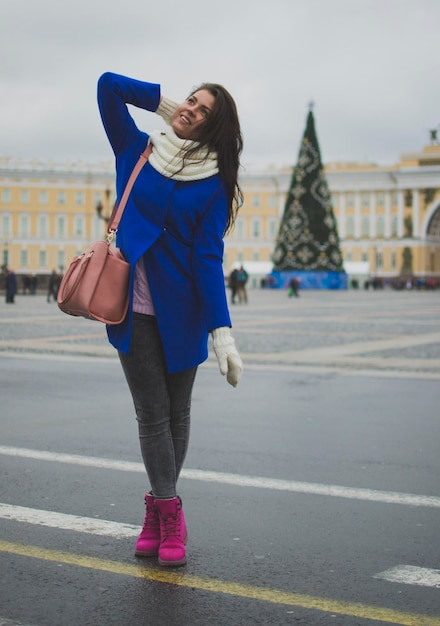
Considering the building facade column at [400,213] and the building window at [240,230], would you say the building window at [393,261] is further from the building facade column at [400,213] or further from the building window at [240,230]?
the building window at [240,230]

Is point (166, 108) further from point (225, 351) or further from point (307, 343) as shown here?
point (307, 343)

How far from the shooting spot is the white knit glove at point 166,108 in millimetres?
4141

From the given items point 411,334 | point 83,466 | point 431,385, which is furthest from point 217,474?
→ point 411,334

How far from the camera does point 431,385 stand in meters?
10.7

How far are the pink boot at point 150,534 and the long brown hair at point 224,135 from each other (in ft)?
4.03

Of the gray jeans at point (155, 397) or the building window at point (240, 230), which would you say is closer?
the gray jeans at point (155, 397)

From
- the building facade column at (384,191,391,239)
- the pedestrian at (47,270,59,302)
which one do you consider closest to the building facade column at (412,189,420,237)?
the building facade column at (384,191,391,239)

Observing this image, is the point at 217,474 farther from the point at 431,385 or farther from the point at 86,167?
the point at 86,167

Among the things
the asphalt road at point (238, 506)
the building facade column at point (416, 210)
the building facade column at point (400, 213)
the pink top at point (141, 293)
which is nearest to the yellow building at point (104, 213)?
the building facade column at point (400, 213)

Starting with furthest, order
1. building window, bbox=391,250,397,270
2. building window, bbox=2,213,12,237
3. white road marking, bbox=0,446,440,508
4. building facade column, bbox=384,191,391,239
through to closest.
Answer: building window, bbox=2,213,12,237 < building facade column, bbox=384,191,391,239 < building window, bbox=391,250,397,270 < white road marking, bbox=0,446,440,508

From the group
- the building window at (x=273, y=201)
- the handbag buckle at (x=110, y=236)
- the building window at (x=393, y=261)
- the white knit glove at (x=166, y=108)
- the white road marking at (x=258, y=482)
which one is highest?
the building window at (x=273, y=201)

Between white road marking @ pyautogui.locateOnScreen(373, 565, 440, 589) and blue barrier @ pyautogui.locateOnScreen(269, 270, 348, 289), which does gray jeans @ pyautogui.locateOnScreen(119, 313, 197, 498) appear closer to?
white road marking @ pyautogui.locateOnScreen(373, 565, 440, 589)

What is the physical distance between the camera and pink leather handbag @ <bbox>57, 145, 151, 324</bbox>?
12.8 ft

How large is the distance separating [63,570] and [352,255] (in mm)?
114408
